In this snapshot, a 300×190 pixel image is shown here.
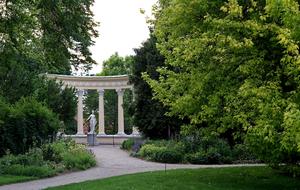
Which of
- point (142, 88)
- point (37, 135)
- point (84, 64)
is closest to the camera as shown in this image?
point (84, 64)

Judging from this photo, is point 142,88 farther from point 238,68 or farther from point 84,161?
point 238,68

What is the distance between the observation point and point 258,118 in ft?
35.6

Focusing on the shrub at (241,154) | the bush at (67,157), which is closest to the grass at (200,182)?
the bush at (67,157)

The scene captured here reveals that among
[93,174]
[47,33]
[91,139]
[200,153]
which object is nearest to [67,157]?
[93,174]

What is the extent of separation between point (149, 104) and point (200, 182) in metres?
18.0

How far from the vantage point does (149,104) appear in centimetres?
3212

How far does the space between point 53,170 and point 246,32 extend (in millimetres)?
9850

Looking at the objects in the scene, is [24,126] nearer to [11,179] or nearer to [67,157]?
[67,157]

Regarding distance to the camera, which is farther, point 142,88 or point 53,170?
point 142,88

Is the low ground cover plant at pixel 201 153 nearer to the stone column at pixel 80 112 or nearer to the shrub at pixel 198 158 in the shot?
the shrub at pixel 198 158

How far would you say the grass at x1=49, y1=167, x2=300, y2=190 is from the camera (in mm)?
13375

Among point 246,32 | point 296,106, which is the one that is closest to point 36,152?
point 246,32

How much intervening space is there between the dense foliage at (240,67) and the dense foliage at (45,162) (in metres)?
6.18

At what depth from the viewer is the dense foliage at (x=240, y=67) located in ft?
33.6
